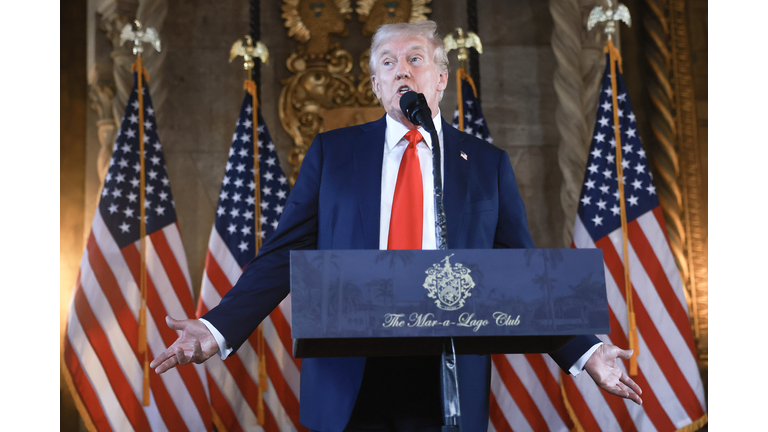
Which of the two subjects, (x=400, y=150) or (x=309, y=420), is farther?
(x=400, y=150)

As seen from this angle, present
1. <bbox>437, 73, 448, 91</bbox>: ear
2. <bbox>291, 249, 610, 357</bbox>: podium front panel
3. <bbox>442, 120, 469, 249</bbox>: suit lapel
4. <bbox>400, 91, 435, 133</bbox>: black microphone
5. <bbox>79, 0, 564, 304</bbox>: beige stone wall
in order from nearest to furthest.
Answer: <bbox>291, 249, 610, 357</bbox>: podium front panel
<bbox>400, 91, 435, 133</bbox>: black microphone
<bbox>442, 120, 469, 249</bbox>: suit lapel
<bbox>437, 73, 448, 91</bbox>: ear
<bbox>79, 0, 564, 304</bbox>: beige stone wall

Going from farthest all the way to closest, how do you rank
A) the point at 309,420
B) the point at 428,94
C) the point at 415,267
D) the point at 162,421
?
1. the point at 162,421
2. the point at 428,94
3. the point at 309,420
4. the point at 415,267

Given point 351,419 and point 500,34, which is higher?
point 500,34

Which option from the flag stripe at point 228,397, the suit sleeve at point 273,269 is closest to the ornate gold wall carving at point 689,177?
the flag stripe at point 228,397

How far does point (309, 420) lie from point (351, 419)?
10cm

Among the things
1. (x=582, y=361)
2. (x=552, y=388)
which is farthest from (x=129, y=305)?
(x=582, y=361)

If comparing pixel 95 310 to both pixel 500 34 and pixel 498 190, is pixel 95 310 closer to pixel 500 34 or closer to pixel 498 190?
pixel 498 190

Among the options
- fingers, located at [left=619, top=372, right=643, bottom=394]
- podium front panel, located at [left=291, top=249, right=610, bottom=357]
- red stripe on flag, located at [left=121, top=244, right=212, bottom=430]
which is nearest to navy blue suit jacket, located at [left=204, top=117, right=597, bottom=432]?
fingers, located at [left=619, top=372, right=643, bottom=394]

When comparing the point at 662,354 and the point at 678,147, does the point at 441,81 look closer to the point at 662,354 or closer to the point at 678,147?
the point at 662,354

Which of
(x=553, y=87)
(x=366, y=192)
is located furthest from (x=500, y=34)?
(x=366, y=192)

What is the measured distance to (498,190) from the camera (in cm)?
193

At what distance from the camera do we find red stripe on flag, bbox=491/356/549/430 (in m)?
4.12

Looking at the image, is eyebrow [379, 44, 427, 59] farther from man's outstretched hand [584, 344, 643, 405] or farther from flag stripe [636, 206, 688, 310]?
flag stripe [636, 206, 688, 310]

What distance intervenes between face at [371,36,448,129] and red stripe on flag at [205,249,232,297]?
2.70m
